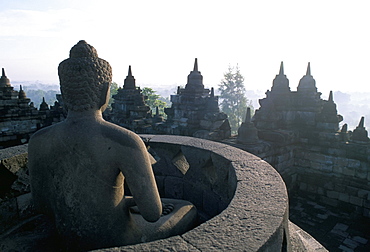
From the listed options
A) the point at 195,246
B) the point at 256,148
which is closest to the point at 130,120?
the point at 256,148

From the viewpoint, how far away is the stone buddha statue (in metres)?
1.86

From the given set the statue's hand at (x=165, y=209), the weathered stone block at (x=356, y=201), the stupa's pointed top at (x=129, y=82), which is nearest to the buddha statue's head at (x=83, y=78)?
the statue's hand at (x=165, y=209)

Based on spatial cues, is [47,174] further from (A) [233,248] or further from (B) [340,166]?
(B) [340,166]

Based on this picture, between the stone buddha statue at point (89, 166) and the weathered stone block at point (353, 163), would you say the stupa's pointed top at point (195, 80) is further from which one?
the stone buddha statue at point (89, 166)

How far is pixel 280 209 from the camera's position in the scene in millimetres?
1866

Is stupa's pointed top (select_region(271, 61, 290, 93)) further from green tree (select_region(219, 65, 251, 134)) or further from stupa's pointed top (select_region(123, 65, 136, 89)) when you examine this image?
green tree (select_region(219, 65, 251, 134))

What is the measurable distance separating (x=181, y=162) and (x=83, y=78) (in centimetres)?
206

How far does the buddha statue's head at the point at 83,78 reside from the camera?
1.90 metres

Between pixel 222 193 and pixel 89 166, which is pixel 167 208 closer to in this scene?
pixel 222 193

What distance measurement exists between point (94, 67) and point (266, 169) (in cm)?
186

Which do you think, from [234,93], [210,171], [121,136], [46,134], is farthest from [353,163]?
[234,93]

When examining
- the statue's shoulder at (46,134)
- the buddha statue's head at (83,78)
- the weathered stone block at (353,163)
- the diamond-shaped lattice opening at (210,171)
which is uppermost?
the buddha statue's head at (83,78)

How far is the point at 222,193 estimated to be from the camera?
305cm

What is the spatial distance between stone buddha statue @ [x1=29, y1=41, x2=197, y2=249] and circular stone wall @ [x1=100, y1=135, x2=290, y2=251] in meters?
0.52
